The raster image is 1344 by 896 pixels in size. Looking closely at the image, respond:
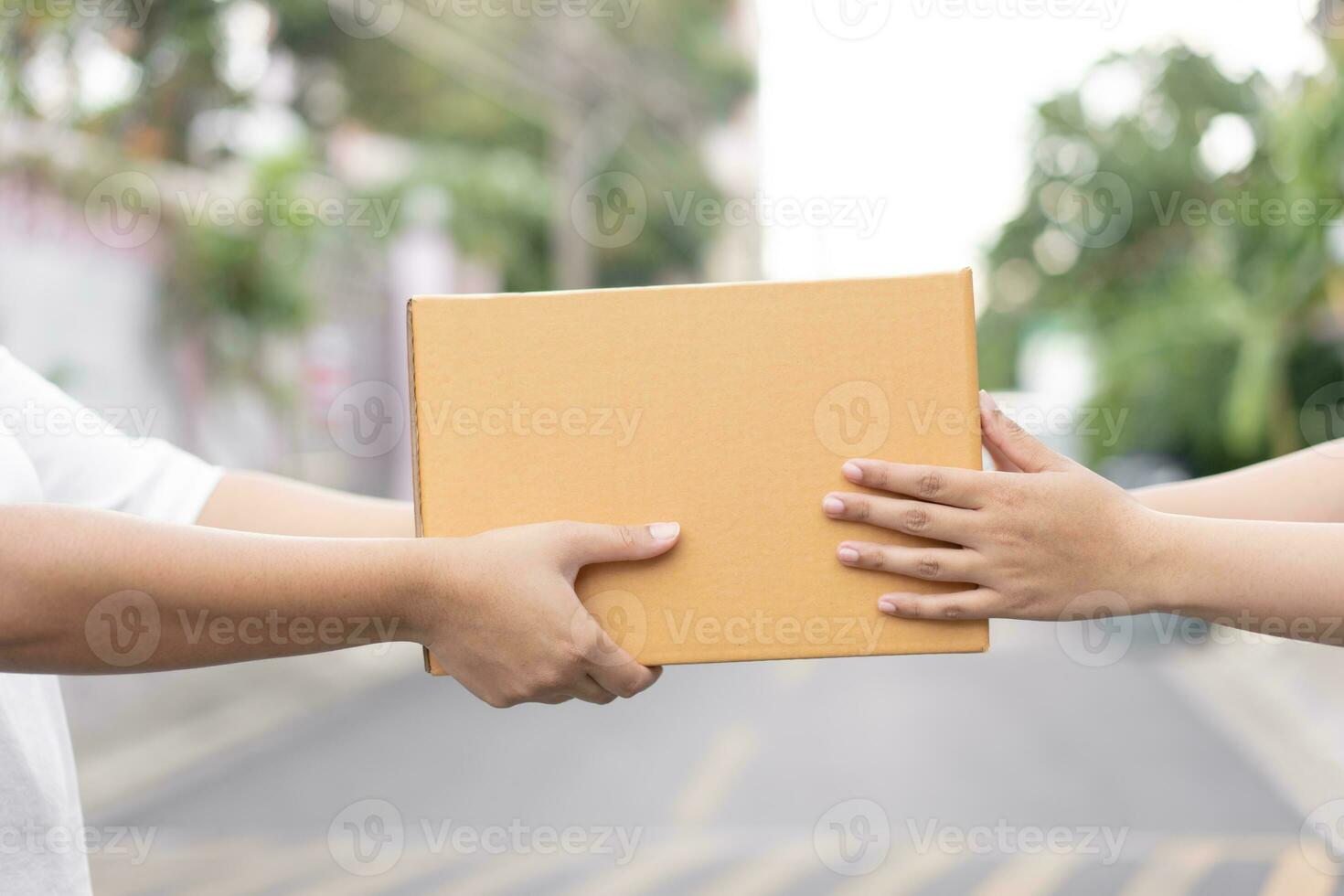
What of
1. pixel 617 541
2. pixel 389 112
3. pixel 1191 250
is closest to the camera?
pixel 617 541

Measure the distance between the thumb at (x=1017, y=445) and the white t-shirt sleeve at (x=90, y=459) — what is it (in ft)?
3.55

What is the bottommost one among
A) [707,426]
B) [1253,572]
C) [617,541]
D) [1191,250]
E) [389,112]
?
[1253,572]

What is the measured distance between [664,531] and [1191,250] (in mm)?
13511

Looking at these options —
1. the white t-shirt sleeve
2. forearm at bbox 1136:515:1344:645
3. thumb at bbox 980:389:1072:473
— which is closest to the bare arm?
the white t-shirt sleeve

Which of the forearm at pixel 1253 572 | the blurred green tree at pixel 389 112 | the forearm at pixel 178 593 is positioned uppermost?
the blurred green tree at pixel 389 112

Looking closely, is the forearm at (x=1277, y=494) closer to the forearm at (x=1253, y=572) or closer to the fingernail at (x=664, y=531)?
the forearm at (x=1253, y=572)

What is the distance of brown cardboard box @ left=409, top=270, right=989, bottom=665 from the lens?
1528 millimetres

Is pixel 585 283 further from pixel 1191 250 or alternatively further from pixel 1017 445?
pixel 1017 445

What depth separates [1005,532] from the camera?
1.55 m

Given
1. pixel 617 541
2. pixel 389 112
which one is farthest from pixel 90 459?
pixel 389 112

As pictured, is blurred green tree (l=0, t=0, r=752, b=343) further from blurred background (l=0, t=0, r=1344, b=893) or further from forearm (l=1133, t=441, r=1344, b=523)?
forearm (l=1133, t=441, r=1344, b=523)

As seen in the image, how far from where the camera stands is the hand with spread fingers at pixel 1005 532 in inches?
60.2

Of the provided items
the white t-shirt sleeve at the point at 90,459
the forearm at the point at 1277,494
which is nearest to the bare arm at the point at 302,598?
the white t-shirt sleeve at the point at 90,459

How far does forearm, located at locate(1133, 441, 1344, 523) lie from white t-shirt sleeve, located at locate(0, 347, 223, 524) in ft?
4.90
